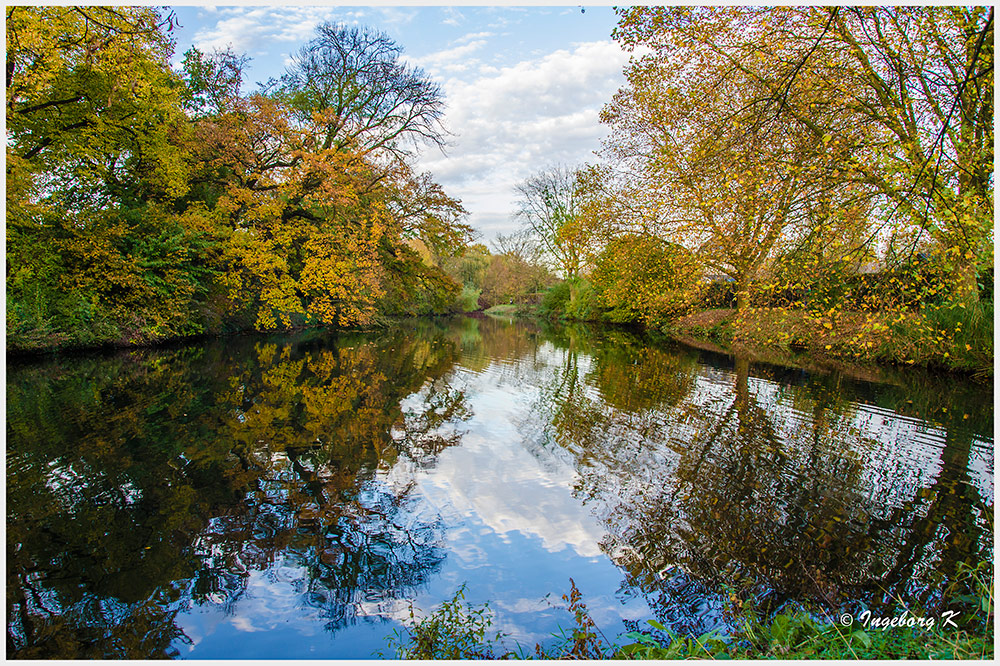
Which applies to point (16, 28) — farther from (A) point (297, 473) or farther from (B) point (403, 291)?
(B) point (403, 291)

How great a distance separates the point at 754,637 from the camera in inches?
109

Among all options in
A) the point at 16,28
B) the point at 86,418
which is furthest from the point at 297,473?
the point at 16,28

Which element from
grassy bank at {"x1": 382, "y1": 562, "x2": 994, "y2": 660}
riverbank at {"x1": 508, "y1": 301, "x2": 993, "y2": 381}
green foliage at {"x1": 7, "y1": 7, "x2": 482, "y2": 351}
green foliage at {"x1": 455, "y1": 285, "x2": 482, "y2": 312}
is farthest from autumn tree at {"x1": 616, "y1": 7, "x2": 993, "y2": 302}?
green foliage at {"x1": 455, "y1": 285, "x2": 482, "y2": 312}

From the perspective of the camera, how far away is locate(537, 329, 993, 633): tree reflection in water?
3.67 m

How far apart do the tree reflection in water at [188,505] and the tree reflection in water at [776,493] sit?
5.93 feet

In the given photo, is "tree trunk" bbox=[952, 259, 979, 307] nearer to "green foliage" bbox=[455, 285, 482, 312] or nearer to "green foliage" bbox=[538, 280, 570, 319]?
"green foliage" bbox=[538, 280, 570, 319]

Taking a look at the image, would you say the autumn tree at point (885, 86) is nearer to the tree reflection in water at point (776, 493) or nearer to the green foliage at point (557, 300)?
the tree reflection in water at point (776, 493)

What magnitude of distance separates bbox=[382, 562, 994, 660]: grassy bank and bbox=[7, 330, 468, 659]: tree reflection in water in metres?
0.54

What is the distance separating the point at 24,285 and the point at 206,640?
1300cm

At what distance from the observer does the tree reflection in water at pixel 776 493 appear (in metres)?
3.67

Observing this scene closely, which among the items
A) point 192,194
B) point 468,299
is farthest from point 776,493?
point 468,299

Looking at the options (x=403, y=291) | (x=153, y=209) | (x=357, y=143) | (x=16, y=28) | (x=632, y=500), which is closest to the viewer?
(x=632, y=500)

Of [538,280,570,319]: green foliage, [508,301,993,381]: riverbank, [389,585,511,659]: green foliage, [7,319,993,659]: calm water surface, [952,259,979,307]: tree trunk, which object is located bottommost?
[389,585,511,659]: green foliage

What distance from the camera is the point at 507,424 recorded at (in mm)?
8008
